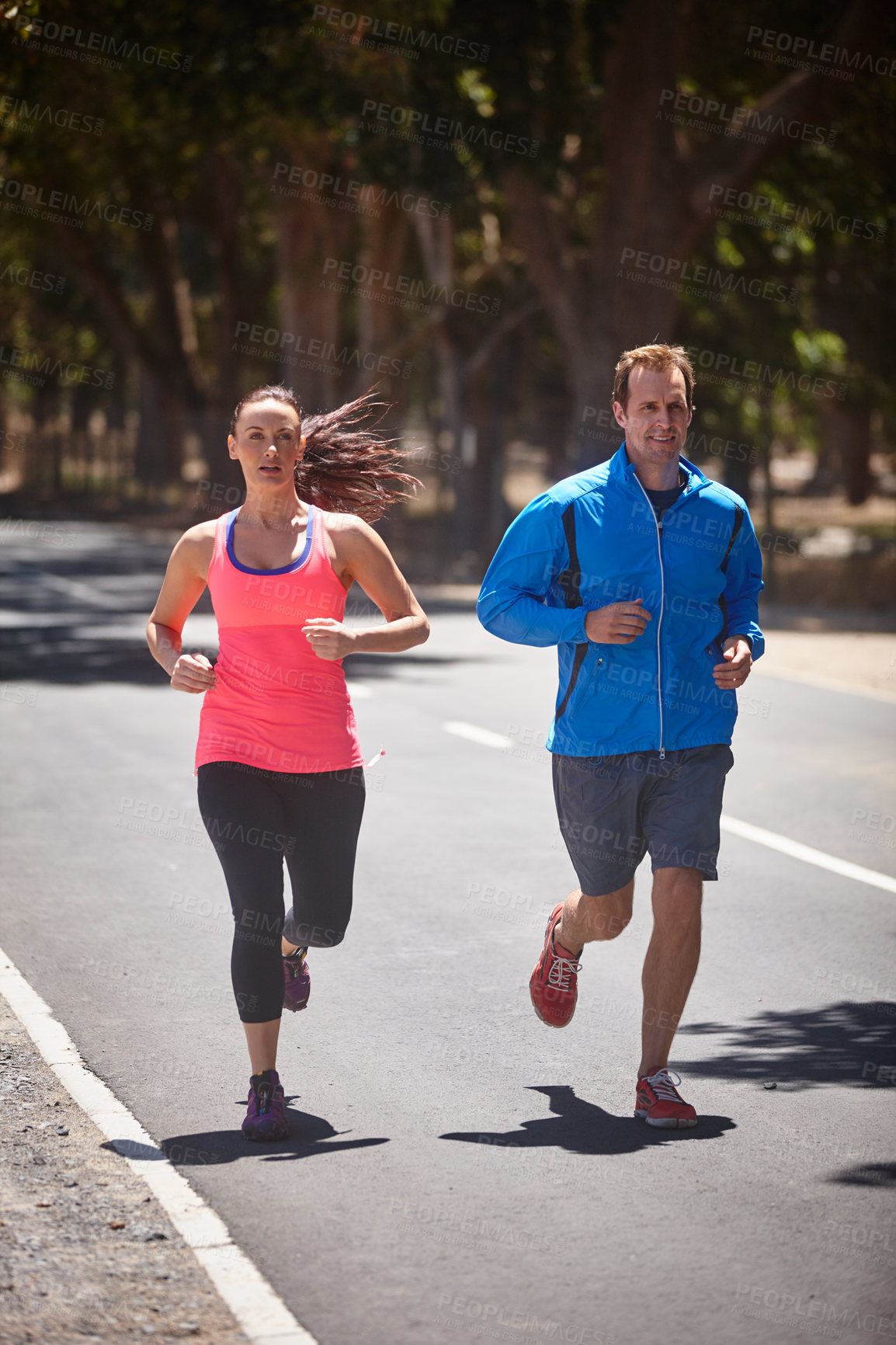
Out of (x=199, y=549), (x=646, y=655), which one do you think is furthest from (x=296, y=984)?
(x=646, y=655)

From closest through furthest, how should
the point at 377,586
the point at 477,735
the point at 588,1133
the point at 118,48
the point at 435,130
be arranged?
the point at 588,1133
the point at 377,586
the point at 477,735
the point at 118,48
the point at 435,130

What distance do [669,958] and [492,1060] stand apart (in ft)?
2.59

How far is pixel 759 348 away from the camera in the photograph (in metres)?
31.5

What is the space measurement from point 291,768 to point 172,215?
40.0m

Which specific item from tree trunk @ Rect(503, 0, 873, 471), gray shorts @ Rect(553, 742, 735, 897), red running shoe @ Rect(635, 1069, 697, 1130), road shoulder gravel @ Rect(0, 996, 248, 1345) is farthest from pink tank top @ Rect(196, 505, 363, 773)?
tree trunk @ Rect(503, 0, 873, 471)

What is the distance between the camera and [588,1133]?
16.5 feet

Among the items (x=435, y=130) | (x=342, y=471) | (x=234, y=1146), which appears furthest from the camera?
(x=435, y=130)

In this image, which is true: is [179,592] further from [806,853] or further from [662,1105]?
[806,853]

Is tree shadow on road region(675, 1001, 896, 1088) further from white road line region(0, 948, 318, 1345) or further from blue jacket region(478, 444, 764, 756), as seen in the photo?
white road line region(0, 948, 318, 1345)

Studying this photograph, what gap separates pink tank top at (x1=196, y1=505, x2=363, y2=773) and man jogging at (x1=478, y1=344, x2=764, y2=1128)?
0.55m

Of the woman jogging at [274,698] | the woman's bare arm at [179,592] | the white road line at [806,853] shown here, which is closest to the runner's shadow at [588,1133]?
the woman jogging at [274,698]

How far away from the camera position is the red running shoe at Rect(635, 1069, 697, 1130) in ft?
16.6

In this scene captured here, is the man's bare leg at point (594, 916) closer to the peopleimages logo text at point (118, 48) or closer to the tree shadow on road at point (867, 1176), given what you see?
the tree shadow on road at point (867, 1176)

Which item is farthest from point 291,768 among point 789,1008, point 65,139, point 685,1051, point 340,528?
point 65,139
